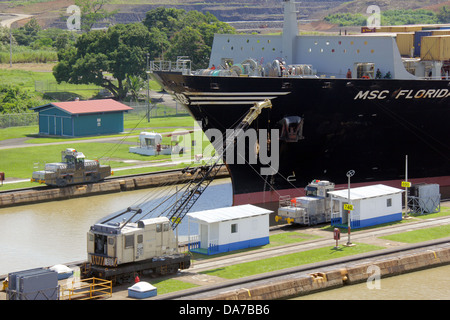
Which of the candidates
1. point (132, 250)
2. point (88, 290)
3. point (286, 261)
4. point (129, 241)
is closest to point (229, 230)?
point (286, 261)

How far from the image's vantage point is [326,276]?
119 feet

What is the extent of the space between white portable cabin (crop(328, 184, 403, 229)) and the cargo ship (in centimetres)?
449

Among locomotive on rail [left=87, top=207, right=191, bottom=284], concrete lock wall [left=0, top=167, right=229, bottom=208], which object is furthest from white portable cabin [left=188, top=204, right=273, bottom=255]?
concrete lock wall [left=0, top=167, right=229, bottom=208]

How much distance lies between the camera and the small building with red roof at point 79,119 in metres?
81.7

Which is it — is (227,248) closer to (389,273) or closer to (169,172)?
(389,273)

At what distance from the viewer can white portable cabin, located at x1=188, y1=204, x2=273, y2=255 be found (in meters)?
39.9

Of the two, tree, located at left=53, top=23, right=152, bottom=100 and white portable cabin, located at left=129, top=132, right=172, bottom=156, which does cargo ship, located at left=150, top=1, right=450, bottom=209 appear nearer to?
white portable cabin, located at left=129, top=132, right=172, bottom=156

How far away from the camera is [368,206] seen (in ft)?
151

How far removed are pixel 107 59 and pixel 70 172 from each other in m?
55.3

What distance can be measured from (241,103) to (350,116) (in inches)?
275

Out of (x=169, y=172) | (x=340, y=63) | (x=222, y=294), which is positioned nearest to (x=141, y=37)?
(x=169, y=172)

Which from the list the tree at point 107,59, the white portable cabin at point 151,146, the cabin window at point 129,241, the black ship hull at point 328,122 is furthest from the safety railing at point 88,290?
the tree at point 107,59

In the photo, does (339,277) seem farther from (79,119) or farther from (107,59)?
(107,59)
